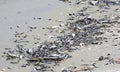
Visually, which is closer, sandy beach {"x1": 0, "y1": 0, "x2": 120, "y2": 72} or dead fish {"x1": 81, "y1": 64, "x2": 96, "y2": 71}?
dead fish {"x1": 81, "y1": 64, "x2": 96, "y2": 71}

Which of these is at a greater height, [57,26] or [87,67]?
[57,26]

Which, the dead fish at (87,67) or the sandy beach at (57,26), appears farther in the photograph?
the sandy beach at (57,26)

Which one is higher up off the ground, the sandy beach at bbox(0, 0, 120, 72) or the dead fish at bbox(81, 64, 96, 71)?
the sandy beach at bbox(0, 0, 120, 72)

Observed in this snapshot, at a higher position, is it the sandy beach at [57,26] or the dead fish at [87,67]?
the sandy beach at [57,26]

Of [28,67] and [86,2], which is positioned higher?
[86,2]

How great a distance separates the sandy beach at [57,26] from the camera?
593cm

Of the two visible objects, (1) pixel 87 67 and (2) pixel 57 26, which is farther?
(2) pixel 57 26

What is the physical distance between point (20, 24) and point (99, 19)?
1471mm

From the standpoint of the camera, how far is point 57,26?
7582 mm

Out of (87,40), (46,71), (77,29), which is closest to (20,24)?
(77,29)

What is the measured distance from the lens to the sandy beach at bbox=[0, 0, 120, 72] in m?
5.93

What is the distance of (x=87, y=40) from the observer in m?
6.61

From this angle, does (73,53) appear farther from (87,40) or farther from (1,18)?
(1,18)

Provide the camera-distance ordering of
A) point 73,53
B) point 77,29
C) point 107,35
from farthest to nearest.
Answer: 1. point 77,29
2. point 107,35
3. point 73,53
